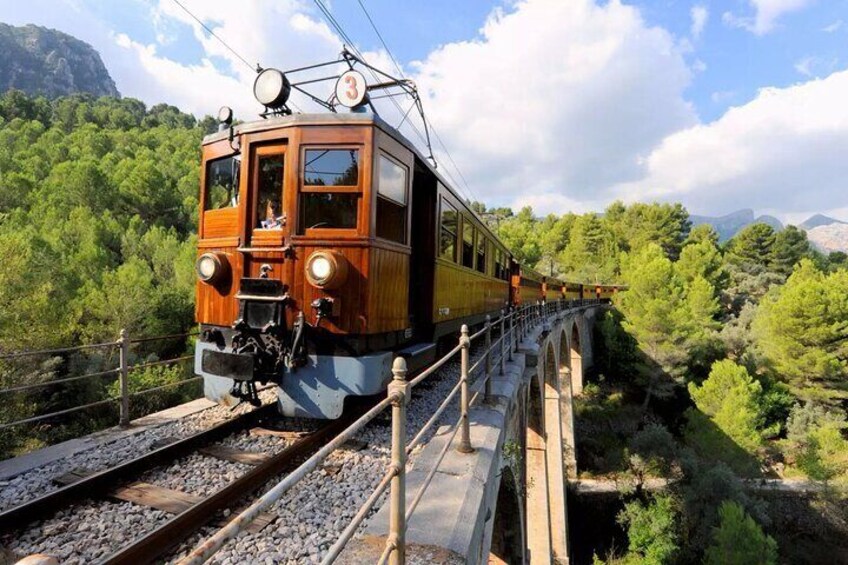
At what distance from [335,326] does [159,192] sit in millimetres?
28986

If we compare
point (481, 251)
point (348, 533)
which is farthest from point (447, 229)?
point (348, 533)

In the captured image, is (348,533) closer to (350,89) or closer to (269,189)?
(269,189)

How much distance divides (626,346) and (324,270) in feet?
115

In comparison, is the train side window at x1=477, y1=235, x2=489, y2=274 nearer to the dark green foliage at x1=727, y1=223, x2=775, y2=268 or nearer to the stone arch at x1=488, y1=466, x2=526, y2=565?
the stone arch at x1=488, y1=466, x2=526, y2=565

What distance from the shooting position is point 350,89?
5293 millimetres

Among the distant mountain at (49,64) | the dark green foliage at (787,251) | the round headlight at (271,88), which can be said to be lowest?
the round headlight at (271,88)

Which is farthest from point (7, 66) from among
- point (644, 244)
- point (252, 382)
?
point (252, 382)

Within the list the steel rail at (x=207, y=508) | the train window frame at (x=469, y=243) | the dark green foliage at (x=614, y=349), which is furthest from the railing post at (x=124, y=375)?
the dark green foliage at (x=614, y=349)

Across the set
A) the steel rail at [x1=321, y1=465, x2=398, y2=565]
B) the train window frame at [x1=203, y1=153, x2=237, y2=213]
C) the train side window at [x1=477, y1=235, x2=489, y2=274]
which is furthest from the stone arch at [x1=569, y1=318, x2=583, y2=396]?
the steel rail at [x1=321, y1=465, x2=398, y2=565]

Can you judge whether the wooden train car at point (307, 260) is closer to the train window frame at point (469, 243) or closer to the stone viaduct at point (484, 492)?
the stone viaduct at point (484, 492)

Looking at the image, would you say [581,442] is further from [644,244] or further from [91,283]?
[644,244]

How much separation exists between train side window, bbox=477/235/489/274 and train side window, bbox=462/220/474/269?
2.06 ft

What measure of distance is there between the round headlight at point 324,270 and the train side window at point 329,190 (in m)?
0.41

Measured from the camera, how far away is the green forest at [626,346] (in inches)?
500
